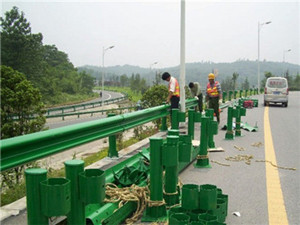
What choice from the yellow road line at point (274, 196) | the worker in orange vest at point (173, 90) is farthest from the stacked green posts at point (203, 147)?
the worker in orange vest at point (173, 90)

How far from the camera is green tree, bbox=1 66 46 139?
863cm

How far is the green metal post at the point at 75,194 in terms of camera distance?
9.04 feet

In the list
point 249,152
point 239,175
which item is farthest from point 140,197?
point 249,152

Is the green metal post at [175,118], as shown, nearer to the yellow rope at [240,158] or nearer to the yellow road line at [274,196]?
the yellow rope at [240,158]

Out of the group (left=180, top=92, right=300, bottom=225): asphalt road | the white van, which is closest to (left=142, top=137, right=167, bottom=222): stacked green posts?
(left=180, top=92, right=300, bottom=225): asphalt road

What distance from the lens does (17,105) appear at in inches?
345

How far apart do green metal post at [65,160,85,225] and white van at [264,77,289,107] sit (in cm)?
2153

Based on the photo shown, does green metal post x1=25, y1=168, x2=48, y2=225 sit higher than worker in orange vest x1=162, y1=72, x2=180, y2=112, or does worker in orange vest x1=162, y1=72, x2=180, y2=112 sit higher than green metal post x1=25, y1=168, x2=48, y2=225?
worker in orange vest x1=162, y1=72, x2=180, y2=112

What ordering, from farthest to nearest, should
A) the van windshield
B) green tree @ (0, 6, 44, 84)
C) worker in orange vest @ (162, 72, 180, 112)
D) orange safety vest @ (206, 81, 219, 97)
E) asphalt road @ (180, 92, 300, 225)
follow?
1. green tree @ (0, 6, 44, 84)
2. the van windshield
3. orange safety vest @ (206, 81, 219, 97)
4. worker in orange vest @ (162, 72, 180, 112)
5. asphalt road @ (180, 92, 300, 225)

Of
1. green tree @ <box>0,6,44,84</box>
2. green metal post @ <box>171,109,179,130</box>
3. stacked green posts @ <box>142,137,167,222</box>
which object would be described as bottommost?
stacked green posts @ <box>142,137,167,222</box>

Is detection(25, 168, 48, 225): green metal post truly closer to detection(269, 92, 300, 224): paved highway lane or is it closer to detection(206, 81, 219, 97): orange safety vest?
detection(269, 92, 300, 224): paved highway lane

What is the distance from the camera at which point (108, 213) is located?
3.53 meters

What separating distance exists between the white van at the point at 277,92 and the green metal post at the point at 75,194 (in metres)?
21.5

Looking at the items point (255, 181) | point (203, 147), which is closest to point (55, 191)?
point (255, 181)
